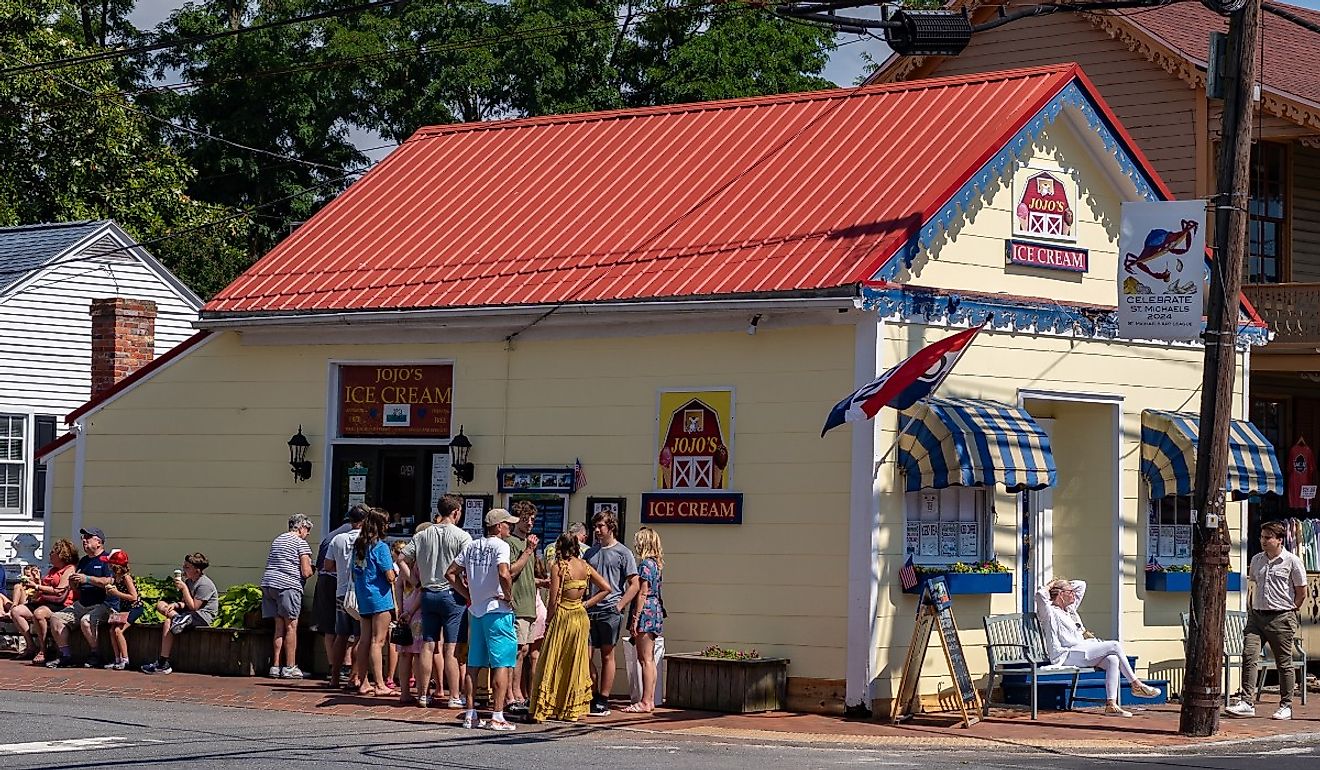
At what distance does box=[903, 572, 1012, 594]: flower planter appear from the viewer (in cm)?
1636

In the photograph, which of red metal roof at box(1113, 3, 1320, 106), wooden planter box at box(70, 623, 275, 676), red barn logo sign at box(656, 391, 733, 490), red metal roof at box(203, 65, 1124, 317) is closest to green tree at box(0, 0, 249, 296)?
red metal roof at box(203, 65, 1124, 317)

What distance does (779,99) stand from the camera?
2009cm

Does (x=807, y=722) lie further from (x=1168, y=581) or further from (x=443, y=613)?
(x=1168, y=581)

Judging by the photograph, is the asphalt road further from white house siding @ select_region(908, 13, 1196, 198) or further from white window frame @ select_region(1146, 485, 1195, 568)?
white house siding @ select_region(908, 13, 1196, 198)

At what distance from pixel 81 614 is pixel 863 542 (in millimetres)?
8161

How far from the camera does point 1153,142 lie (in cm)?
2527

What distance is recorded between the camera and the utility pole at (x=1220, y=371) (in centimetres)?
1480

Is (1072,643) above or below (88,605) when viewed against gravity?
above

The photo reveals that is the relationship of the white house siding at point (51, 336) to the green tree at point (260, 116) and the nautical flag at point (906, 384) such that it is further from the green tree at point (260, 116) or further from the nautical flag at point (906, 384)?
the nautical flag at point (906, 384)

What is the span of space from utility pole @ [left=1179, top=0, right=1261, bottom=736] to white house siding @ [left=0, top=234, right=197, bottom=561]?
59.7 feet

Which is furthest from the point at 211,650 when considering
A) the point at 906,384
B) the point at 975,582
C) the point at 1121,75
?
the point at 1121,75

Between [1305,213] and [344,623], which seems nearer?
[344,623]

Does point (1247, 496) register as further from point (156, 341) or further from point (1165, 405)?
point (156, 341)

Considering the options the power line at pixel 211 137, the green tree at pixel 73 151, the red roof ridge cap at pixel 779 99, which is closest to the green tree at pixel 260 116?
the power line at pixel 211 137
